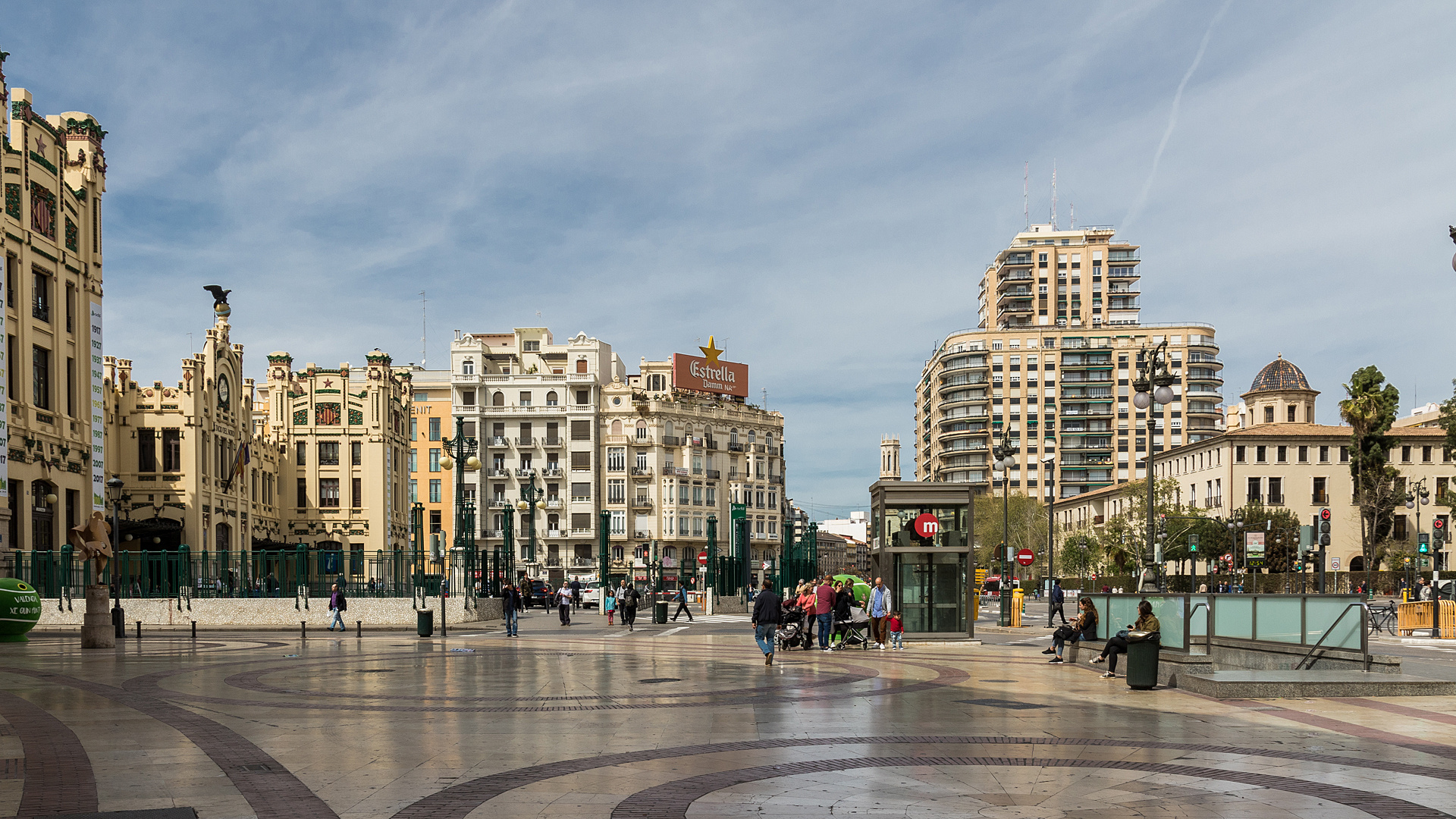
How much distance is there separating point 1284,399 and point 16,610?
103325 millimetres

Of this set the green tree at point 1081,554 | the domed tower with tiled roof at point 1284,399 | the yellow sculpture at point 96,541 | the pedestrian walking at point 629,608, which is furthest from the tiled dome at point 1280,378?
the yellow sculpture at point 96,541

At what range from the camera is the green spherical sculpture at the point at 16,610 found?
30.7 metres

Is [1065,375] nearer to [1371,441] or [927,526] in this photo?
[1371,441]

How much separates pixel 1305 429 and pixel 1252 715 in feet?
289

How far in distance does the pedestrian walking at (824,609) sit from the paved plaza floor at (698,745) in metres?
4.74

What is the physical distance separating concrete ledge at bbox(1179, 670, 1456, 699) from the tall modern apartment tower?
12965cm

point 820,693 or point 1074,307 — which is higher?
point 1074,307

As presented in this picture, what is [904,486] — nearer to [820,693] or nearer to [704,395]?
[820,693]

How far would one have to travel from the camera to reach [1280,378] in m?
111

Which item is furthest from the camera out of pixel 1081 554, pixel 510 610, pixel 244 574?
pixel 1081 554

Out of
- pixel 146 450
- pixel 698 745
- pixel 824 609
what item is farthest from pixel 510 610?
pixel 146 450

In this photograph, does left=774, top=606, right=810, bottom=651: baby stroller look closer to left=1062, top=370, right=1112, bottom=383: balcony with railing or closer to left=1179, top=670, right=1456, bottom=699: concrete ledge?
left=1179, top=670, right=1456, bottom=699: concrete ledge

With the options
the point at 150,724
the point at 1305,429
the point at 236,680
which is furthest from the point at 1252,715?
the point at 1305,429

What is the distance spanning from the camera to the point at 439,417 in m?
102
